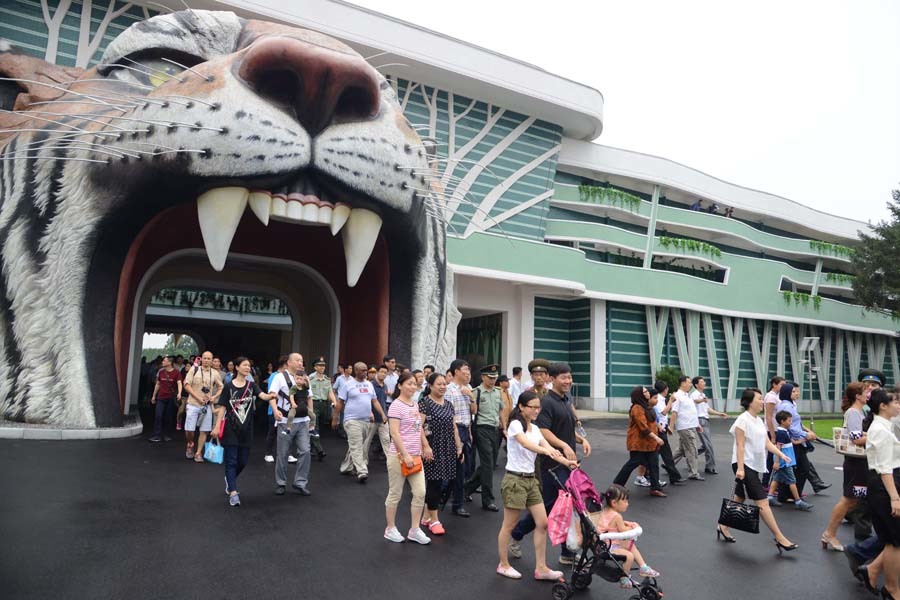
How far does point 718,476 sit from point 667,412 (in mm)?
1105

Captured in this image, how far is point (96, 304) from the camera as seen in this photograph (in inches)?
311

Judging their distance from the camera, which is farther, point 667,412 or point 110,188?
point 667,412

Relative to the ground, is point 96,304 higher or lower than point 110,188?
lower

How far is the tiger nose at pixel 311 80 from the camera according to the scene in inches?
263

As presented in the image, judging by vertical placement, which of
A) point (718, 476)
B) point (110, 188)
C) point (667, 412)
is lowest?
point (718, 476)

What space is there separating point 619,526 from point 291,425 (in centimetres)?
354

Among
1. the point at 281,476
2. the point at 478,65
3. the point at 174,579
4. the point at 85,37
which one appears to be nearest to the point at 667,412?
the point at 281,476

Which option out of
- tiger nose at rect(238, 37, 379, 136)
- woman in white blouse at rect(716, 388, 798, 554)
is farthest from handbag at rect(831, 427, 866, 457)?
tiger nose at rect(238, 37, 379, 136)

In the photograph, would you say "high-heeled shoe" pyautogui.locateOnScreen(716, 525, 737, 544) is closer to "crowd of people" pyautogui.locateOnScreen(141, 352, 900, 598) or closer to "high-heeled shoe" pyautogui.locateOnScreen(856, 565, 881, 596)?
"crowd of people" pyautogui.locateOnScreen(141, 352, 900, 598)

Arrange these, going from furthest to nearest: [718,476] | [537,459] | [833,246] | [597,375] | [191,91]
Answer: [833,246] → [597,375] → [718,476] → [191,91] → [537,459]

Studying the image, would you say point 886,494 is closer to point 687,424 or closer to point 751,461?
point 751,461

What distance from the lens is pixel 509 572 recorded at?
411cm

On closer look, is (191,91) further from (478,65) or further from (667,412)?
(478,65)

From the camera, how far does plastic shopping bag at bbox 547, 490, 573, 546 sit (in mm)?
3963
